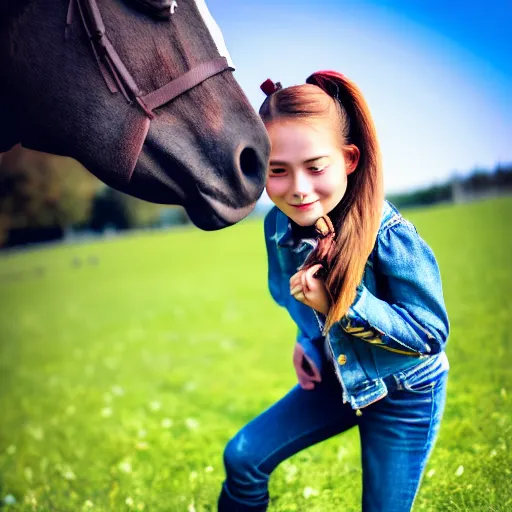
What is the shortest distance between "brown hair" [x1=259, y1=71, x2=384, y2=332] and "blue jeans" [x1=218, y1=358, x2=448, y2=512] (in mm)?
422

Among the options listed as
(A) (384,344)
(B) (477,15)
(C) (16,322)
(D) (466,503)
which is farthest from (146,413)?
(C) (16,322)

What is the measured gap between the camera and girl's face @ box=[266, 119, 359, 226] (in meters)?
1.64

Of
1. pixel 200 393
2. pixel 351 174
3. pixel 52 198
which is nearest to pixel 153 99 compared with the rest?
pixel 351 174

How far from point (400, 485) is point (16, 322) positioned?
10765 millimetres

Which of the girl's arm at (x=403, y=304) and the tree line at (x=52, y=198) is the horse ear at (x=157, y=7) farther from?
the tree line at (x=52, y=198)

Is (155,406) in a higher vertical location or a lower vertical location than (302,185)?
lower

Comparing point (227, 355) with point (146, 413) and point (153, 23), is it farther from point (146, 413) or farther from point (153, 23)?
point (153, 23)

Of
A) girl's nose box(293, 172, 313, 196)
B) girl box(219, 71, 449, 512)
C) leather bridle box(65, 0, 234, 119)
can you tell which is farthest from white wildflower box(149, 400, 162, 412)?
girl's nose box(293, 172, 313, 196)

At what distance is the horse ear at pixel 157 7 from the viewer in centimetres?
177

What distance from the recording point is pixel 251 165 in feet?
5.75

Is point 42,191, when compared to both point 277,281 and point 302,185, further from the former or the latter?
point 302,185

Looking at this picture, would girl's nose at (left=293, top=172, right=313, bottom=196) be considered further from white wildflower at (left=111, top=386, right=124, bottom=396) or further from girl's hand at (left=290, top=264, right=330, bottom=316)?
white wildflower at (left=111, top=386, right=124, bottom=396)

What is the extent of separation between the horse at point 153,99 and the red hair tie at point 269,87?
0.24 ft

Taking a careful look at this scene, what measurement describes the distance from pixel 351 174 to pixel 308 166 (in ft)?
0.54
